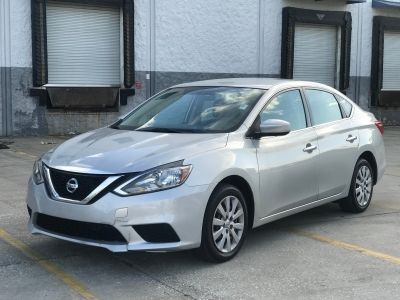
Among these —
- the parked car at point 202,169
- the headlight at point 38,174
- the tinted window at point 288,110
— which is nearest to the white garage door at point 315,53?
the parked car at point 202,169

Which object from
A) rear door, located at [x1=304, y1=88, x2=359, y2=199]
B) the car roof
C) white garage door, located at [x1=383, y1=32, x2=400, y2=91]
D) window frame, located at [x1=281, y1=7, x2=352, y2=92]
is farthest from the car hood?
white garage door, located at [x1=383, y1=32, x2=400, y2=91]

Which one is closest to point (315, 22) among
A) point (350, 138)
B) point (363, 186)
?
point (363, 186)

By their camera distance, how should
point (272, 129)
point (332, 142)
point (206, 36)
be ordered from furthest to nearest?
point (206, 36)
point (332, 142)
point (272, 129)

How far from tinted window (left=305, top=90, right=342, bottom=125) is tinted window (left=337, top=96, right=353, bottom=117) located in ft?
0.37

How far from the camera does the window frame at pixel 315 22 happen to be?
1941cm

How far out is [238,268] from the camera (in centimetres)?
498

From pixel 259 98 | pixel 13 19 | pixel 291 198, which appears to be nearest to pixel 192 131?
pixel 259 98

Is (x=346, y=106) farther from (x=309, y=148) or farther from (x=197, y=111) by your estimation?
(x=197, y=111)

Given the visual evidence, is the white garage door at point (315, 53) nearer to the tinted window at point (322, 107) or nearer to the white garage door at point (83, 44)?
the white garage door at point (83, 44)

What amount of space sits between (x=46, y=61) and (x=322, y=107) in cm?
1028

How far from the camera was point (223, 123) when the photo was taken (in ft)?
18.1

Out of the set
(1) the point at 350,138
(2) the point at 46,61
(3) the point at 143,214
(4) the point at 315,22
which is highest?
(4) the point at 315,22

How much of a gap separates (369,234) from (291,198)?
1073 millimetres

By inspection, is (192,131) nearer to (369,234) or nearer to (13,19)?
(369,234)
